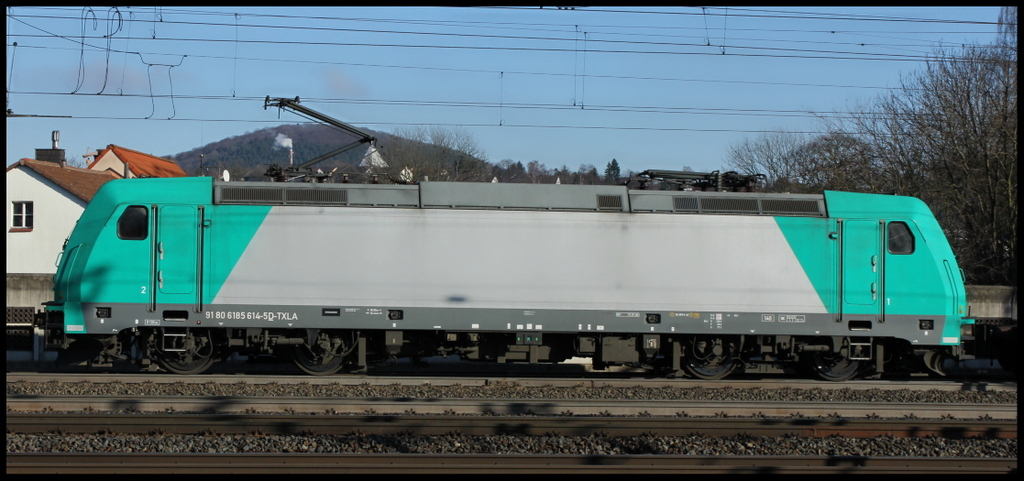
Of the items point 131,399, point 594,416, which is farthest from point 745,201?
point 131,399

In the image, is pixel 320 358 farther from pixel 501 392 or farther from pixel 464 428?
pixel 464 428

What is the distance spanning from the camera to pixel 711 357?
486 inches

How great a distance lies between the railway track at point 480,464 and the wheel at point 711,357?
15.3 feet

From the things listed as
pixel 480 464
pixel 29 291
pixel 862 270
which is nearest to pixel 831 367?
pixel 862 270

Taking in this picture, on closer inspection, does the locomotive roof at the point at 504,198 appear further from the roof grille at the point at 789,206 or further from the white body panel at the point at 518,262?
the white body panel at the point at 518,262

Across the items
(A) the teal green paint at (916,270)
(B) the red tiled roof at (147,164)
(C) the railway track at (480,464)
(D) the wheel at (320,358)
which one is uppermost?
(B) the red tiled roof at (147,164)

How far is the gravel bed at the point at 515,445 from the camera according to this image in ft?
25.6

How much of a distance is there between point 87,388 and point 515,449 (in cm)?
711

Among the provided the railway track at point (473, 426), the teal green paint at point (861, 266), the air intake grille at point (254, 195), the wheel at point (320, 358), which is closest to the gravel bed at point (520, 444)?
the railway track at point (473, 426)

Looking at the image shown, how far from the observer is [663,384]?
11.8 meters

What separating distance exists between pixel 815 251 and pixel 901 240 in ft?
4.79

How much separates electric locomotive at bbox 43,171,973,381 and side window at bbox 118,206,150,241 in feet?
0.07

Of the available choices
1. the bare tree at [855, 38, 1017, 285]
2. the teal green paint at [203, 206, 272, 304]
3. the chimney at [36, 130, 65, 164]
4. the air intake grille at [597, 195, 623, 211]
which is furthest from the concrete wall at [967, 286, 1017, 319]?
the chimney at [36, 130, 65, 164]

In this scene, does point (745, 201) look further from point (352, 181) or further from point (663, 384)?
point (352, 181)
